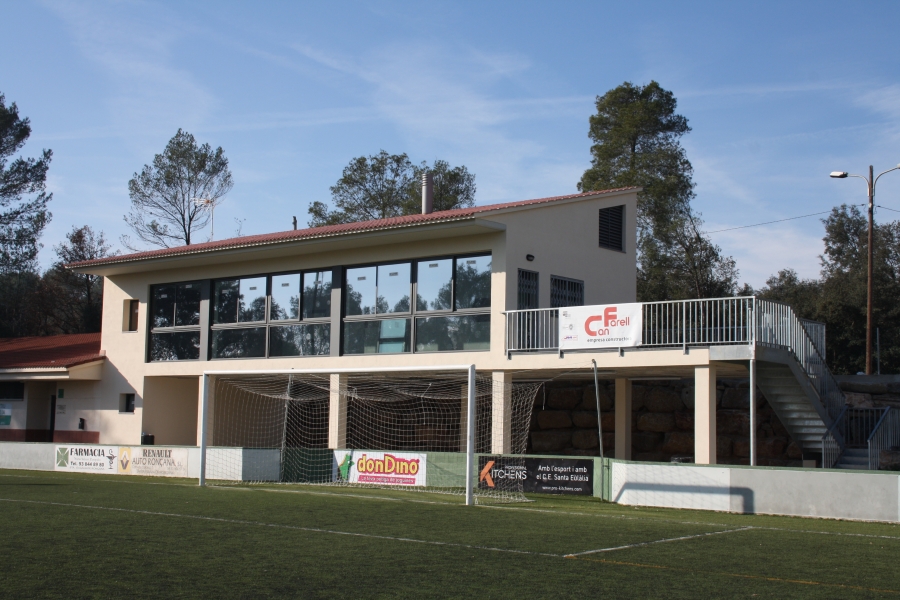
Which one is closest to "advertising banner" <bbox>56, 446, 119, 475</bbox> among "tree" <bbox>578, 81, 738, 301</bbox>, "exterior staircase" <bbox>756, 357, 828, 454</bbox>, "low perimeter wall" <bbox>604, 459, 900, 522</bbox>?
"low perimeter wall" <bbox>604, 459, 900, 522</bbox>

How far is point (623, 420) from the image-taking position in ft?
74.8

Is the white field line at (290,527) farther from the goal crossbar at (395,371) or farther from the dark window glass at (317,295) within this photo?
the dark window glass at (317,295)

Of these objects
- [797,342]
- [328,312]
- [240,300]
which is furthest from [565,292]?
[240,300]

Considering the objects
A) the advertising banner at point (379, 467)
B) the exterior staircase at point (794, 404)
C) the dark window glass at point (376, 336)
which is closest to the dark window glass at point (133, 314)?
the dark window glass at point (376, 336)

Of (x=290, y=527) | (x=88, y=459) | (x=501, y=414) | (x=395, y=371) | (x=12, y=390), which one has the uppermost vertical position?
(x=395, y=371)

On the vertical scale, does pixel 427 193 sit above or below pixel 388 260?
above

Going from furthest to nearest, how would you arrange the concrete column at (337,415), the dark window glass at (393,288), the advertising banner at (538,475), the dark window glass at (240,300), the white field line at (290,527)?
the dark window glass at (240,300), the concrete column at (337,415), the dark window glass at (393,288), the advertising banner at (538,475), the white field line at (290,527)

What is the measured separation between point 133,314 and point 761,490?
20.1 m

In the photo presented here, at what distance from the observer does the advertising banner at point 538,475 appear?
17.6 meters

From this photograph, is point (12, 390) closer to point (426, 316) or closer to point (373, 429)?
point (373, 429)

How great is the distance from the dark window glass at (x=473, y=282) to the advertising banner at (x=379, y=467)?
373cm

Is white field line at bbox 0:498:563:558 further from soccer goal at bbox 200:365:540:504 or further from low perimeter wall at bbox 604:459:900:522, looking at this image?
low perimeter wall at bbox 604:459:900:522

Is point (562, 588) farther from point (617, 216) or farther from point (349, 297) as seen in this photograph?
point (617, 216)

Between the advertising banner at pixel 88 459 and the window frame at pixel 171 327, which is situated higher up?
the window frame at pixel 171 327
